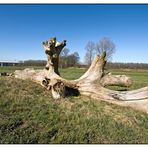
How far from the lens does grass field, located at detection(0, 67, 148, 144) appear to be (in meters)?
4.45

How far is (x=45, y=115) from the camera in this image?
5422 millimetres

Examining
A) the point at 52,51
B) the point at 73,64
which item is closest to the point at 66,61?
the point at 73,64

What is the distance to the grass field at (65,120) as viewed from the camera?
4.45 meters

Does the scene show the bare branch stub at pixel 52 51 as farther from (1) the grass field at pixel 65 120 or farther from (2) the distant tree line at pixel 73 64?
(2) the distant tree line at pixel 73 64

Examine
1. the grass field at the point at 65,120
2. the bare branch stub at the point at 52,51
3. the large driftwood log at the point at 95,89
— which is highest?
the bare branch stub at the point at 52,51

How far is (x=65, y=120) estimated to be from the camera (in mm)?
5277

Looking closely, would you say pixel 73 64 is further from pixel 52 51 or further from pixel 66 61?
pixel 52 51

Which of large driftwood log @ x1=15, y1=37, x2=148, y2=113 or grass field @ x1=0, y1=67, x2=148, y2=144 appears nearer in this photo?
grass field @ x1=0, y1=67, x2=148, y2=144

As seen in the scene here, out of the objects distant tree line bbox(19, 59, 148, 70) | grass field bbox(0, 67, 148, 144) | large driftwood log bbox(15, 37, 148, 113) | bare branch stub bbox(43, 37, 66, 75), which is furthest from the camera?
distant tree line bbox(19, 59, 148, 70)

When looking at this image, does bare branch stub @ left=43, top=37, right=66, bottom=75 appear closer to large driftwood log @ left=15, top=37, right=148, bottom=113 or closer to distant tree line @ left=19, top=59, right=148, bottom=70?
large driftwood log @ left=15, top=37, right=148, bottom=113

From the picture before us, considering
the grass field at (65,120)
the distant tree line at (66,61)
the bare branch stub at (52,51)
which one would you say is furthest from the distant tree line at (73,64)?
the grass field at (65,120)

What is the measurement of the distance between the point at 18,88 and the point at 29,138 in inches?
140

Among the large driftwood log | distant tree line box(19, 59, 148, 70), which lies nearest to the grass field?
the large driftwood log

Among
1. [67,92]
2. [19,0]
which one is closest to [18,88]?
[67,92]
